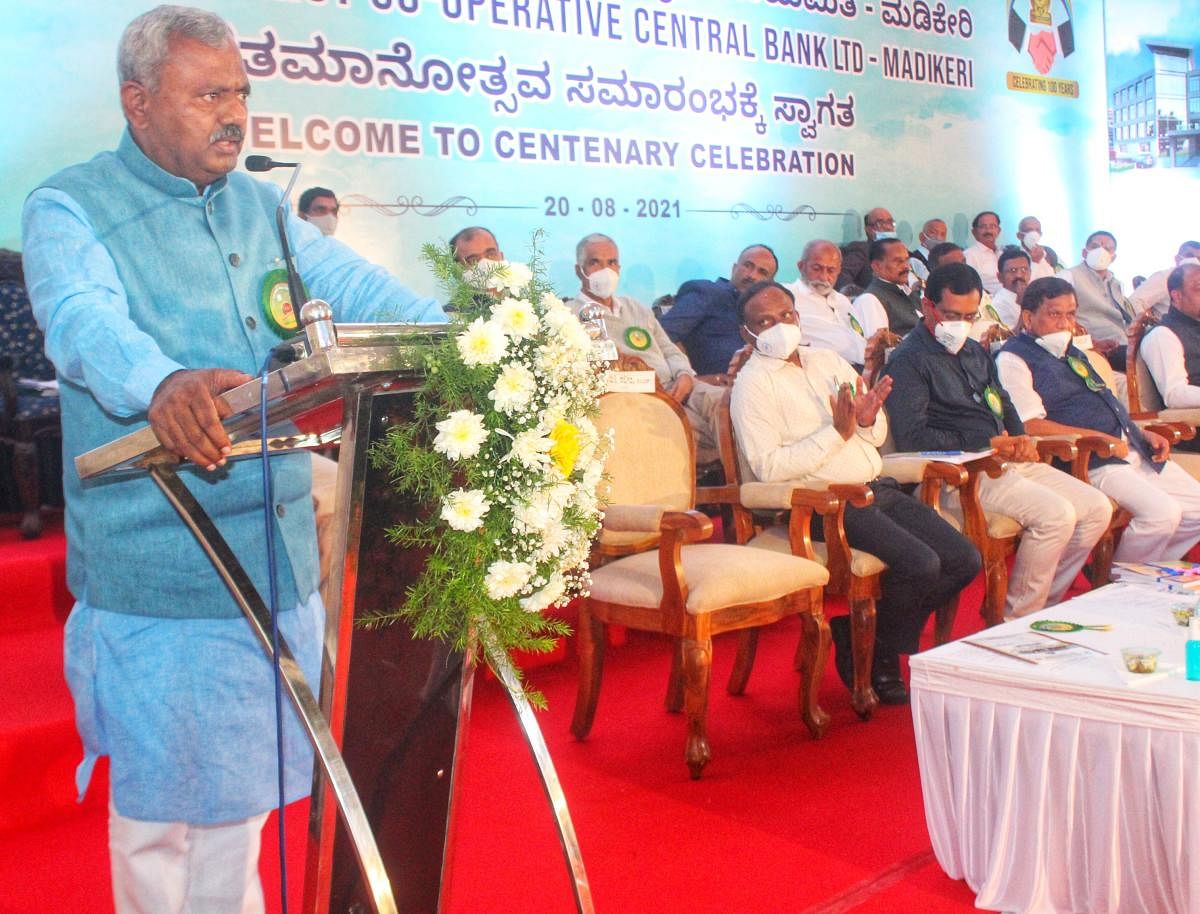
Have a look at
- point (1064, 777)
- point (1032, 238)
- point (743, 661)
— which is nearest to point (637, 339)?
point (743, 661)

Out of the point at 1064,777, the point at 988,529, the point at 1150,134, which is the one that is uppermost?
the point at 1150,134

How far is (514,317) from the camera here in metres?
1.36

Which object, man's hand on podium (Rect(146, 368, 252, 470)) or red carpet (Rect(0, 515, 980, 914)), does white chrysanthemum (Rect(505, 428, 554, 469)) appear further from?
red carpet (Rect(0, 515, 980, 914))

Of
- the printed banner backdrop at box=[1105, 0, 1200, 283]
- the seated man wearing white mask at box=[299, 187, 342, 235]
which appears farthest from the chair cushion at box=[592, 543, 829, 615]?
the printed banner backdrop at box=[1105, 0, 1200, 283]

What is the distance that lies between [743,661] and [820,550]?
1.39 feet

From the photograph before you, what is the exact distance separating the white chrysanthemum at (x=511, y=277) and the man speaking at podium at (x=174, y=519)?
15 cm

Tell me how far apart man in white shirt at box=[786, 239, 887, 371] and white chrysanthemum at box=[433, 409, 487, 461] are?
5.15 meters

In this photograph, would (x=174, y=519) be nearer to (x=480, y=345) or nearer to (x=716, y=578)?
(x=480, y=345)

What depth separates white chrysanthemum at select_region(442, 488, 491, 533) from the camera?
4.40ft

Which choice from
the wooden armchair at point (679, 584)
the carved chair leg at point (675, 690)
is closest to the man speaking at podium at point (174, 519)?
the wooden armchair at point (679, 584)

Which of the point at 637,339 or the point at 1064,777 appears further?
the point at 637,339

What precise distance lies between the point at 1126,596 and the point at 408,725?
225 centimetres

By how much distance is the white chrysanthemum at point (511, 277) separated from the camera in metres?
1.42

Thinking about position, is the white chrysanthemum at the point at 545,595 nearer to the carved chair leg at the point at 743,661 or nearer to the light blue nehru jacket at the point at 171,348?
the light blue nehru jacket at the point at 171,348
